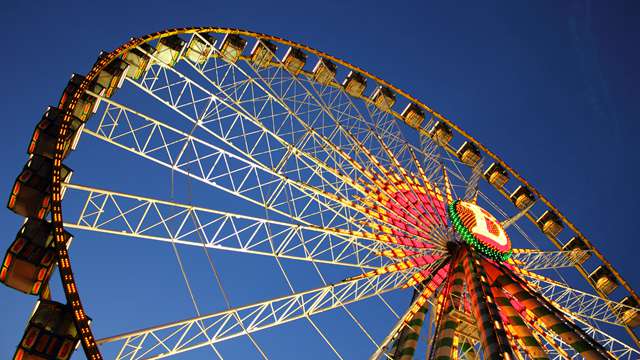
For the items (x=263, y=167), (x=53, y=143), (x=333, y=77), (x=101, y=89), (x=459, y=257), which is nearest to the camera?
(x=53, y=143)

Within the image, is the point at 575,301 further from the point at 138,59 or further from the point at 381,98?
the point at 138,59

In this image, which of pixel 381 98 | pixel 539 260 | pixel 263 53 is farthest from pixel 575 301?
pixel 263 53

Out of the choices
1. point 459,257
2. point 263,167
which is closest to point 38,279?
point 263,167

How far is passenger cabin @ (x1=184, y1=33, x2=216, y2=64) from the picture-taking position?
52.7 feet

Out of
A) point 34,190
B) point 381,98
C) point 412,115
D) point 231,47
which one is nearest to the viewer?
point 34,190

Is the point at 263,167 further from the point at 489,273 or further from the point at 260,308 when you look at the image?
the point at 489,273

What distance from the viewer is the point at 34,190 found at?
427 inches

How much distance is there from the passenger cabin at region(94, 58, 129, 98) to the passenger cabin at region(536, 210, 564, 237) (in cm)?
1729

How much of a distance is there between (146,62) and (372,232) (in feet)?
25.5

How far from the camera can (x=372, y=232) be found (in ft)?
54.1

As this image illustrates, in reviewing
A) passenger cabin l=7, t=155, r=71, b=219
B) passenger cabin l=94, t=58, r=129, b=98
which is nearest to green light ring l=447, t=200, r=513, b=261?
passenger cabin l=94, t=58, r=129, b=98

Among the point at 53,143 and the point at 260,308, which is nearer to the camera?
the point at 53,143

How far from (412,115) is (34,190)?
14952 millimetres

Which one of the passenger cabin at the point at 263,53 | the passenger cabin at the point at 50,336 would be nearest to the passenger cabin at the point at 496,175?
the passenger cabin at the point at 263,53
